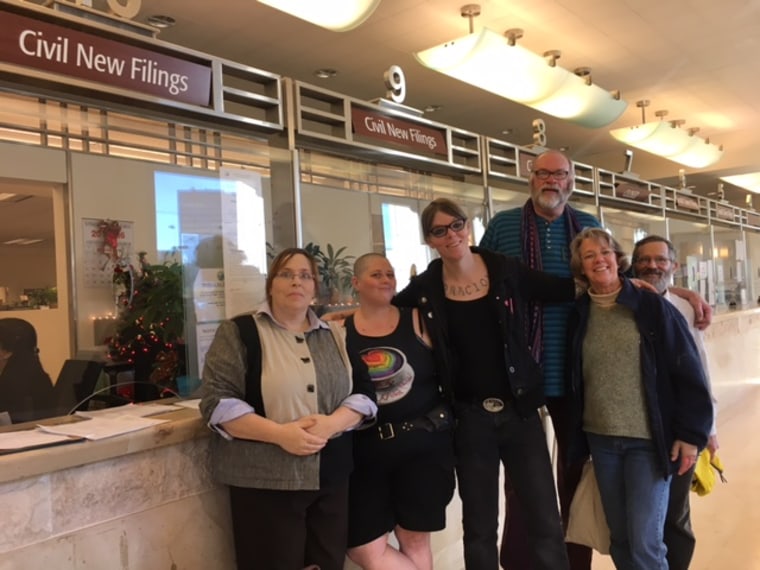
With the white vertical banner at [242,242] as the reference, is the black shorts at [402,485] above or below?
below

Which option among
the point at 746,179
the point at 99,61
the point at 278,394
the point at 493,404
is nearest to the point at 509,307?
the point at 493,404

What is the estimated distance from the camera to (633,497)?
195cm

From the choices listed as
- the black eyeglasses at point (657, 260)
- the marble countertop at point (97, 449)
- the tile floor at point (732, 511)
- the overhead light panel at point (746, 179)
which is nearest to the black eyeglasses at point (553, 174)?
the black eyeglasses at point (657, 260)

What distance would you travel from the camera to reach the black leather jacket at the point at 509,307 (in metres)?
1.95

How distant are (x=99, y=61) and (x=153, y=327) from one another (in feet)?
4.71

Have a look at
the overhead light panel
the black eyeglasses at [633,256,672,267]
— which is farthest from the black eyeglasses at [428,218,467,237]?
the overhead light panel

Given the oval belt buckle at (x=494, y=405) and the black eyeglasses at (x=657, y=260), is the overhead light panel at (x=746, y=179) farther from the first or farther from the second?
the oval belt buckle at (x=494, y=405)

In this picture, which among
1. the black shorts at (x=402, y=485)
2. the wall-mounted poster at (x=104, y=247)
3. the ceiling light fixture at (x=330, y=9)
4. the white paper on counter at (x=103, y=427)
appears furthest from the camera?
the wall-mounted poster at (x=104, y=247)

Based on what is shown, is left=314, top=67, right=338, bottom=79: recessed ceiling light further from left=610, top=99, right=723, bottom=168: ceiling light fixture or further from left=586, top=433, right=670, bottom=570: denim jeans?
left=586, top=433, right=670, bottom=570: denim jeans

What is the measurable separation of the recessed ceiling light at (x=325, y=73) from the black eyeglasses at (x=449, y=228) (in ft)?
9.90

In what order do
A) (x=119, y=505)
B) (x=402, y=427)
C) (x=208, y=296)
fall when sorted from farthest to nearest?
(x=208, y=296), (x=402, y=427), (x=119, y=505)

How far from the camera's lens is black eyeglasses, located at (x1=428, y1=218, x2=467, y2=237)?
1.95m

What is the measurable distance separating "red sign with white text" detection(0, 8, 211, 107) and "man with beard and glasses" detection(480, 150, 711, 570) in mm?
1227

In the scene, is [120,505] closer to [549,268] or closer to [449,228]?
[449,228]
